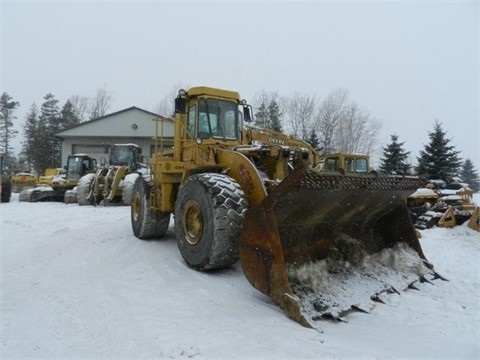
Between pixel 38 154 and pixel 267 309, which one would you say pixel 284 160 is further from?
pixel 38 154

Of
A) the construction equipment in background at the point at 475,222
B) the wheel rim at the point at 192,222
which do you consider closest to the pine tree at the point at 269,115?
the construction equipment in background at the point at 475,222

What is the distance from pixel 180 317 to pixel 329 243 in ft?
7.52

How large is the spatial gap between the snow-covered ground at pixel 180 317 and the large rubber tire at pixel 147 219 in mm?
1016

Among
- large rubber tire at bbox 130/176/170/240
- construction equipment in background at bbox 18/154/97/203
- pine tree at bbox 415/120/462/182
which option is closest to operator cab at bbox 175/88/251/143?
large rubber tire at bbox 130/176/170/240

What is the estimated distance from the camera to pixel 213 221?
17.1 feet

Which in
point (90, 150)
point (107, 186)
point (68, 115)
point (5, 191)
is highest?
point (68, 115)

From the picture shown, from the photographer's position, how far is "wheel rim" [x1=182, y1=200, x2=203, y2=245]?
5.64 m

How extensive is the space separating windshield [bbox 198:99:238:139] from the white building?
26.8 meters

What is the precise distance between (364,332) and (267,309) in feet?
3.25

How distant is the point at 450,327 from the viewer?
4254mm

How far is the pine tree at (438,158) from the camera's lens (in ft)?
81.0

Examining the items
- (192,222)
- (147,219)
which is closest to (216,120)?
(192,222)

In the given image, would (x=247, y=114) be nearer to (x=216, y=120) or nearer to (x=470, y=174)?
(x=216, y=120)

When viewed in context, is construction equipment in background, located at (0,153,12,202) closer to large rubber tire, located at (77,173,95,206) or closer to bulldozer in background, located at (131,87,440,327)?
large rubber tire, located at (77,173,95,206)
